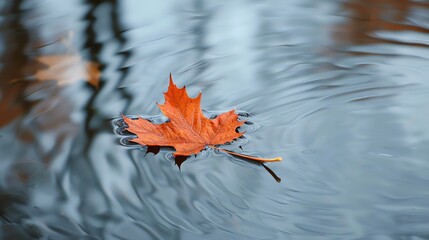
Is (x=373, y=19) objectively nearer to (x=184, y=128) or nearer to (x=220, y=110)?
(x=220, y=110)

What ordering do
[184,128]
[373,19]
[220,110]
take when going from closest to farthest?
[184,128]
[220,110]
[373,19]

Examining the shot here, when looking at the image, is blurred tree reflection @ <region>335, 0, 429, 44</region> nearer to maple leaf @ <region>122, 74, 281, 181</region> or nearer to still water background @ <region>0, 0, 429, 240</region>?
still water background @ <region>0, 0, 429, 240</region>

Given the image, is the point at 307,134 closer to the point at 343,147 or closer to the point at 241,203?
the point at 343,147

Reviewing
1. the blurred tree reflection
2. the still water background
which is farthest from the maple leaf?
the blurred tree reflection

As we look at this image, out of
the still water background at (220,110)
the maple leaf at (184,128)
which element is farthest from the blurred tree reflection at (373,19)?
the maple leaf at (184,128)

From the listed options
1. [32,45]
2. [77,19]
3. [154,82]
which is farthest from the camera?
[77,19]

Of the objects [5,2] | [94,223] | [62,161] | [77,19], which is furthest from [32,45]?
[94,223]

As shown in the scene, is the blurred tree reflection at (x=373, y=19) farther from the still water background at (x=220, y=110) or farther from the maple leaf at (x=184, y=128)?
the maple leaf at (x=184, y=128)

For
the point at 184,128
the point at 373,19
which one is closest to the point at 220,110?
the point at 184,128

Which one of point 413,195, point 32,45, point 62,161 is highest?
point 32,45
